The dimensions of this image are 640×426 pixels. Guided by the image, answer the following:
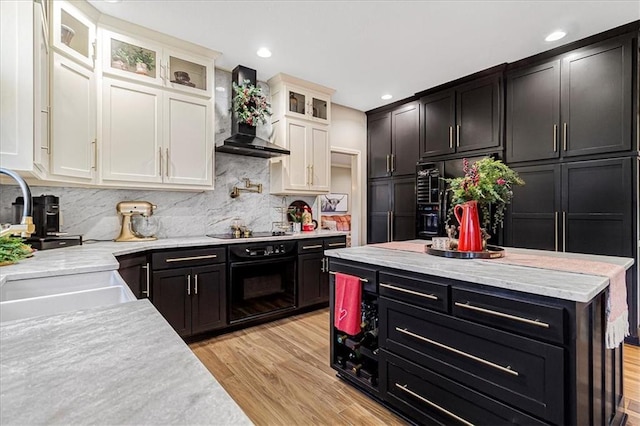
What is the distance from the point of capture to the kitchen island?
118 centimetres

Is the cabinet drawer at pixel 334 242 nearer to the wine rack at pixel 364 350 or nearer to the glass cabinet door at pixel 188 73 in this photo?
the wine rack at pixel 364 350

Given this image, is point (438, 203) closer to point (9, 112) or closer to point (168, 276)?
point (168, 276)

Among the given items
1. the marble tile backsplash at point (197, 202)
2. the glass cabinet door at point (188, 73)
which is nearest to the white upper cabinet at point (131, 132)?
the glass cabinet door at point (188, 73)

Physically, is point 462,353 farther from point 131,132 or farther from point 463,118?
point 463,118

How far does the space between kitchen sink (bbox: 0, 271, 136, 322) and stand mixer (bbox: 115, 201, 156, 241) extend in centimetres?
133

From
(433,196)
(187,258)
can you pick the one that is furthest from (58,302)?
(433,196)

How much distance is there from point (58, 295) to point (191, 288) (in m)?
1.62

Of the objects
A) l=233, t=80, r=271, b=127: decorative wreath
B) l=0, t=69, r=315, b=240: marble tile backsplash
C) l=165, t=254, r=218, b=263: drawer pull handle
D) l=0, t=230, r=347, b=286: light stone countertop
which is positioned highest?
l=233, t=80, r=271, b=127: decorative wreath

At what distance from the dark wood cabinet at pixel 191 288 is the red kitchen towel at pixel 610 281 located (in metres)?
2.30

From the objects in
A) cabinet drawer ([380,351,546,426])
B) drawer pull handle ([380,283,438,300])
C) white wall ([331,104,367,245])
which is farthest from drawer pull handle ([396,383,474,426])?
white wall ([331,104,367,245])

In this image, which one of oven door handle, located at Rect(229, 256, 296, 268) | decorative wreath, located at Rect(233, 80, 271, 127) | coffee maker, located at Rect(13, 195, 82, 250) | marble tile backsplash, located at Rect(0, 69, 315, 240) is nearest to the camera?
coffee maker, located at Rect(13, 195, 82, 250)

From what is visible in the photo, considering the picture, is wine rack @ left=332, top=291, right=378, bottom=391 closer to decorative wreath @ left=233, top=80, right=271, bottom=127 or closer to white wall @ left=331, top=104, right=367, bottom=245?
decorative wreath @ left=233, top=80, right=271, bottom=127

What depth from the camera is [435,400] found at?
Answer: 5.15 ft

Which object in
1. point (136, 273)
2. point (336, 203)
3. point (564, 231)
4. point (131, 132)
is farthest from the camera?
point (336, 203)
